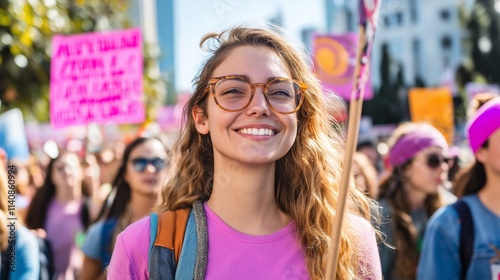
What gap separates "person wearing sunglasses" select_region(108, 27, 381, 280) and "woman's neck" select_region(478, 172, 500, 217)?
36.3 inches

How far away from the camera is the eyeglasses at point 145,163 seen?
15.7 feet

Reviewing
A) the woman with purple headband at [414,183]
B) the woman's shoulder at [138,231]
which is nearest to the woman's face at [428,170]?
the woman with purple headband at [414,183]

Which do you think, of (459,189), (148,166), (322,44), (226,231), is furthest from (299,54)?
(322,44)

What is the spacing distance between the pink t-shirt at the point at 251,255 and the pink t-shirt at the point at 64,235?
130 inches

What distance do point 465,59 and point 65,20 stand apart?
3470cm

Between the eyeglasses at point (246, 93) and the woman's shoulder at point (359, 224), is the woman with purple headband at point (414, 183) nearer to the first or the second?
the woman's shoulder at point (359, 224)

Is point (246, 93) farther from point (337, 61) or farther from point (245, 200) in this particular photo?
point (337, 61)

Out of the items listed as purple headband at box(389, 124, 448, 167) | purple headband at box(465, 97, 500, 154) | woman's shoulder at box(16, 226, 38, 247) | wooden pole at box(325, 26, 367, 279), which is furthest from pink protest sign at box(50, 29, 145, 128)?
wooden pole at box(325, 26, 367, 279)

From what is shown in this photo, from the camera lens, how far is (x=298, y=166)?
98.7 inches

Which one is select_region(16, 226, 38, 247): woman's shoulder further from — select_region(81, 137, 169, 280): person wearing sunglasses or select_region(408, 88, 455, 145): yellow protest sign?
select_region(408, 88, 455, 145): yellow protest sign

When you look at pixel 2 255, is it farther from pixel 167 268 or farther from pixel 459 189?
pixel 459 189

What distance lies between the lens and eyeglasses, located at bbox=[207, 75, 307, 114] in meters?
2.31

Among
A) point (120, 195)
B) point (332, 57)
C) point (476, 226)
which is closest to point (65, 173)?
point (120, 195)

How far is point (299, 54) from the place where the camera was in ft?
8.14
